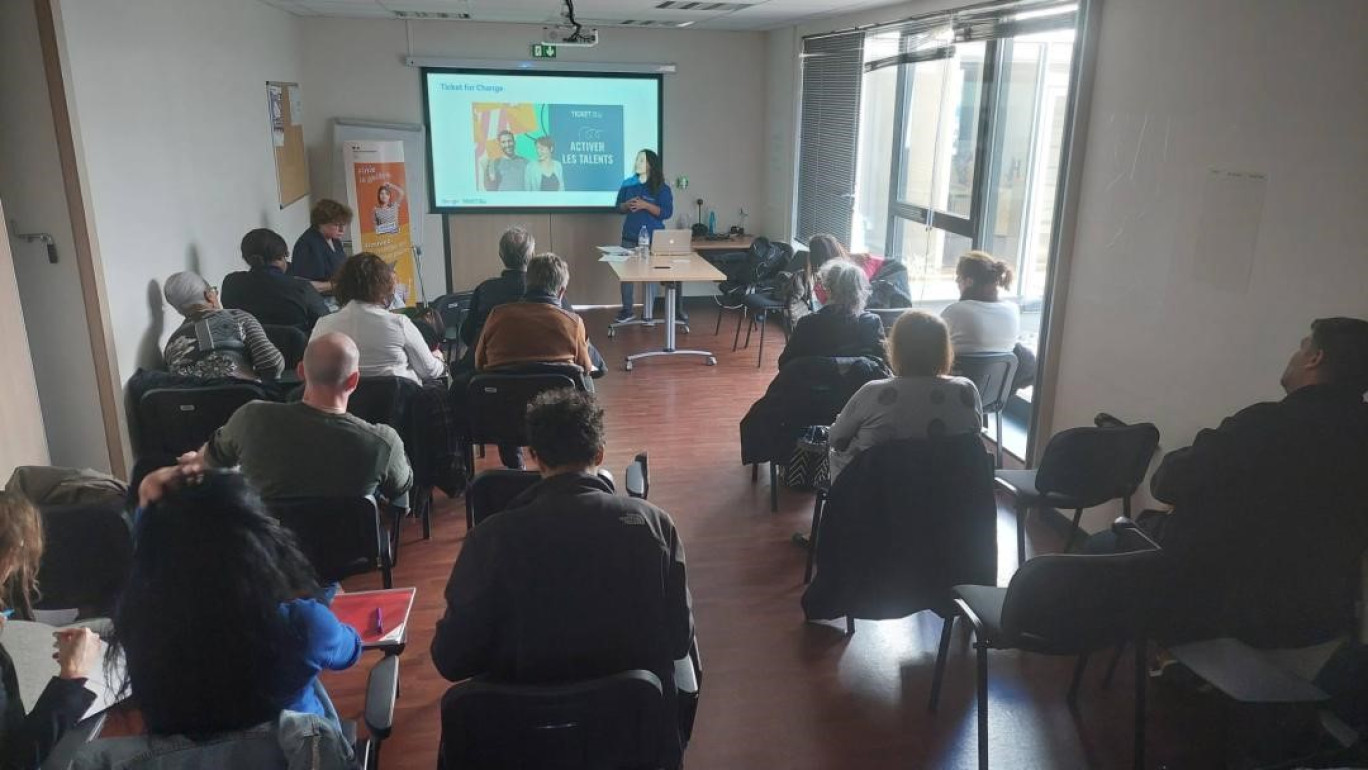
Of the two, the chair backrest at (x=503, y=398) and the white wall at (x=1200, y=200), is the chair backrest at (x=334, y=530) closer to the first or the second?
the chair backrest at (x=503, y=398)

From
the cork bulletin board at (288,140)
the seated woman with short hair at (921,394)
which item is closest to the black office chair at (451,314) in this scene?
the cork bulletin board at (288,140)

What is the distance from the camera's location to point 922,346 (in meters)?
2.77

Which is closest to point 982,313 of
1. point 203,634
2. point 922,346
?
point 922,346

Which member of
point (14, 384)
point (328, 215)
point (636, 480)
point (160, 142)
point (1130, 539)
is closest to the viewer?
point (1130, 539)

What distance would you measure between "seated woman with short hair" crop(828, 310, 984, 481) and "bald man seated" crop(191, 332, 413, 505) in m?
1.60

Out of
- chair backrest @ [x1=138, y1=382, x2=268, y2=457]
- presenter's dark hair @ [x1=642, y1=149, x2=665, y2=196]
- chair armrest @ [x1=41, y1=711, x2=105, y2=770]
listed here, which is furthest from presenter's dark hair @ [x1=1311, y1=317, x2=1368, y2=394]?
presenter's dark hair @ [x1=642, y1=149, x2=665, y2=196]

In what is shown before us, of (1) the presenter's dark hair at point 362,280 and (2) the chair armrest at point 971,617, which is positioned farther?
(1) the presenter's dark hair at point 362,280

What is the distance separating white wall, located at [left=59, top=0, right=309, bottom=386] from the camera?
3.56 meters

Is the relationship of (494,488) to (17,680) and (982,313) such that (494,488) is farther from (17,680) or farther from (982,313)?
(982,313)

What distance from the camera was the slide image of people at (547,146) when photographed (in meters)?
8.06

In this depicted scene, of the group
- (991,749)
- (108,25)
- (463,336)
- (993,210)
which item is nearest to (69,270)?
(108,25)

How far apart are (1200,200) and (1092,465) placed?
1.00 meters

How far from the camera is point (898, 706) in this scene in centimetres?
281

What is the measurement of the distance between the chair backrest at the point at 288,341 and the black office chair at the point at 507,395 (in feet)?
3.55
